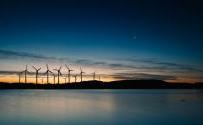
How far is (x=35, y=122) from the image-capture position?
103 feet

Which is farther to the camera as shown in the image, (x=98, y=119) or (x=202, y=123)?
(x=98, y=119)

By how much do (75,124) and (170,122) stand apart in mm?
10100

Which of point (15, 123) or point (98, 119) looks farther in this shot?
point (98, 119)

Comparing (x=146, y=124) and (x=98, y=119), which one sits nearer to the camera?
(x=146, y=124)

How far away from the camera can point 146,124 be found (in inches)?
1226

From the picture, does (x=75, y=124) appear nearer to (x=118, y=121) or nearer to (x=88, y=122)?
(x=88, y=122)

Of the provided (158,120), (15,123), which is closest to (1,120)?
(15,123)

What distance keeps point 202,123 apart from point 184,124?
201 cm

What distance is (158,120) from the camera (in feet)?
111

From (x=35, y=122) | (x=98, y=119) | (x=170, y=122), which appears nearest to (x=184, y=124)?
(x=170, y=122)

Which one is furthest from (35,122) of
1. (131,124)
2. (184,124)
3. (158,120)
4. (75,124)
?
(184,124)

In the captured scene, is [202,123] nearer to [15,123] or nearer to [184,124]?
[184,124]

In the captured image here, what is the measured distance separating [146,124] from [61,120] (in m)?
9.15

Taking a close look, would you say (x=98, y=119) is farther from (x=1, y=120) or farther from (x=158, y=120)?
(x=1, y=120)
